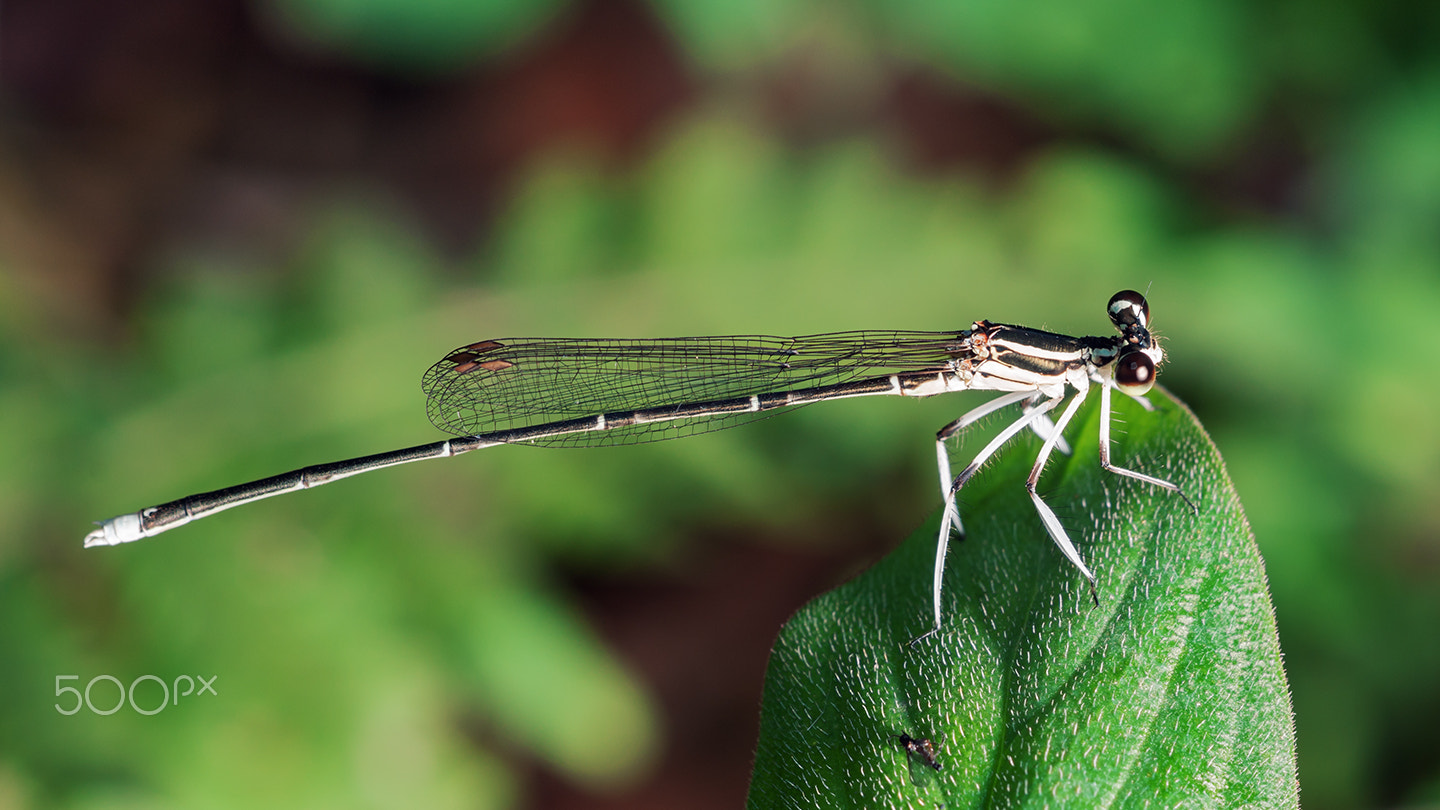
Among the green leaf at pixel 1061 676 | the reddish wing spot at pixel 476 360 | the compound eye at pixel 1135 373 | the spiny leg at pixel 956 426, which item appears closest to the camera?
the green leaf at pixel 1061 676

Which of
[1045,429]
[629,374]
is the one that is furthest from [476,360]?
[1045,429]

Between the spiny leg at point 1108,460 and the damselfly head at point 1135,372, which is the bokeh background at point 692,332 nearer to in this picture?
the damselfly head at point 1135,372

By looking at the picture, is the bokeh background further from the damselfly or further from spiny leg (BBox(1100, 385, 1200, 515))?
spiny leg (BBox(1100, 385, 1200, 515))

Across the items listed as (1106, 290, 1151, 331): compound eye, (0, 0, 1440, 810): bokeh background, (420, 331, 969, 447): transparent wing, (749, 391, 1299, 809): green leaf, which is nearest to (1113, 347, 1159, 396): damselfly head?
(1106, 290, 1151, 331): compound eye

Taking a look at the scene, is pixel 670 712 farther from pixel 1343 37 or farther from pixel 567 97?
pixel 1343 37

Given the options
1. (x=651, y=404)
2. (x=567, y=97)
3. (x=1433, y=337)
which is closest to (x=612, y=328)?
(x=651, y=404)

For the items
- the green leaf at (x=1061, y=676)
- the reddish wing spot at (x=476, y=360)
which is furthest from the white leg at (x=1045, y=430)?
the reddish wing spot at (x=476, y=360)
